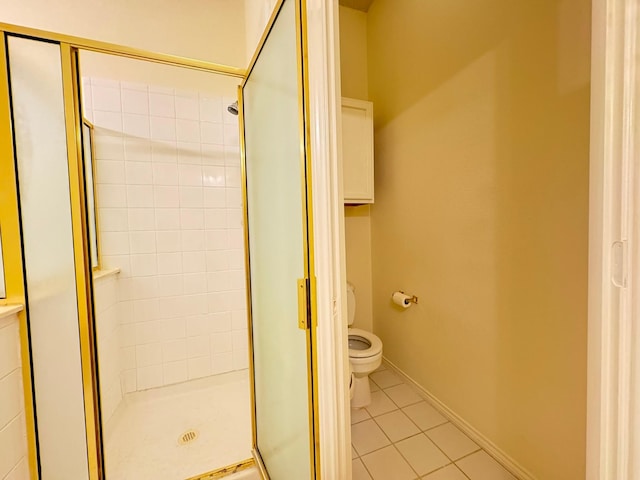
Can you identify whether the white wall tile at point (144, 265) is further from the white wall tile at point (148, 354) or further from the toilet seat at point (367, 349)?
the toilet seat at point (367, 349)

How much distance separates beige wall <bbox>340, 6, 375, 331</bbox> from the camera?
7.47 ft

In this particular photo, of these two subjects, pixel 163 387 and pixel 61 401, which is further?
pixel 163 387

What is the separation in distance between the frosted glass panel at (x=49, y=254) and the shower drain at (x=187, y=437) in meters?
0.57

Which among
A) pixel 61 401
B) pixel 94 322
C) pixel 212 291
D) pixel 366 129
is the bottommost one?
pixel 61 401

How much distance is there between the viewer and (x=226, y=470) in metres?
1.30

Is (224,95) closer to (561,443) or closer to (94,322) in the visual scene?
(94,322)

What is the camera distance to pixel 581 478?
1.06 meters

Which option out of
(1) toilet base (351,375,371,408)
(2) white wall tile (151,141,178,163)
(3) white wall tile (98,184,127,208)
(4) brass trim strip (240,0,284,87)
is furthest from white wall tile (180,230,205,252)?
(1) toilet base (351,375,371,408)

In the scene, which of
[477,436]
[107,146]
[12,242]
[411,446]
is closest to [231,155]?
[107,146]

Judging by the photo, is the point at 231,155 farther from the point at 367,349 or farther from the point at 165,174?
the point at 367,349

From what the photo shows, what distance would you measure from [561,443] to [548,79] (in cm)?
156

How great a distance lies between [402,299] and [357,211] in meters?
0.87

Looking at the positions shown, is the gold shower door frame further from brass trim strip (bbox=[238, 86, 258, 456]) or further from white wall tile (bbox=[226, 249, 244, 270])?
white wall tile (bbox=[226, 249, 244, 270])

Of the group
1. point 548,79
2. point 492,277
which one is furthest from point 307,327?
point 548,79
